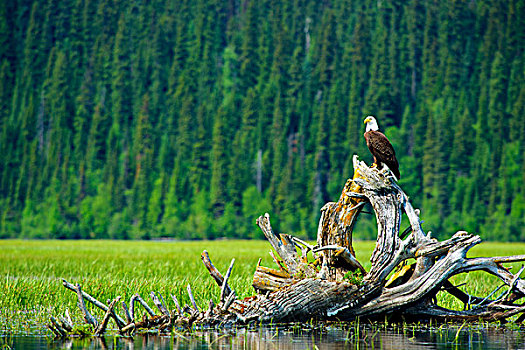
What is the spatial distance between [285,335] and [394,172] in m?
4.04

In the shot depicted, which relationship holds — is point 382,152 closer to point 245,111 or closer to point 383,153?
point 383,153

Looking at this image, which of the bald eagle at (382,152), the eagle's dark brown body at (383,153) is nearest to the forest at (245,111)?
the bald eagle at (382,152)

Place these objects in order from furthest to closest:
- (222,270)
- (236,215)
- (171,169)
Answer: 1. (171,169)
2. (236,215)
3. (222,270)

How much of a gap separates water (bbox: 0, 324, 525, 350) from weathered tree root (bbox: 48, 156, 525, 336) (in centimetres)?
34

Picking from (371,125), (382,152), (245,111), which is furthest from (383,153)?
(245,111)

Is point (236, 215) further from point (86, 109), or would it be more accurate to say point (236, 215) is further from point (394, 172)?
point (394, 172)

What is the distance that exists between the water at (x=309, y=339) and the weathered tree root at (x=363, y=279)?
1.13 feet

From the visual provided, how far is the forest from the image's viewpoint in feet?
281

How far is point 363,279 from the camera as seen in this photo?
1298 centimetres

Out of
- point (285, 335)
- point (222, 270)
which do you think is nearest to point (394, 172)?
point (285, 335)

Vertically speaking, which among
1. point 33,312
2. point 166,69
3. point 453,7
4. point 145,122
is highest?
point 453,7

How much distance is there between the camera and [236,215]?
85.8 meters

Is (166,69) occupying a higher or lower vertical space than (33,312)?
higher

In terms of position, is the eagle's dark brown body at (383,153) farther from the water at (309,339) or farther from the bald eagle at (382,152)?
the water at (309,339)
